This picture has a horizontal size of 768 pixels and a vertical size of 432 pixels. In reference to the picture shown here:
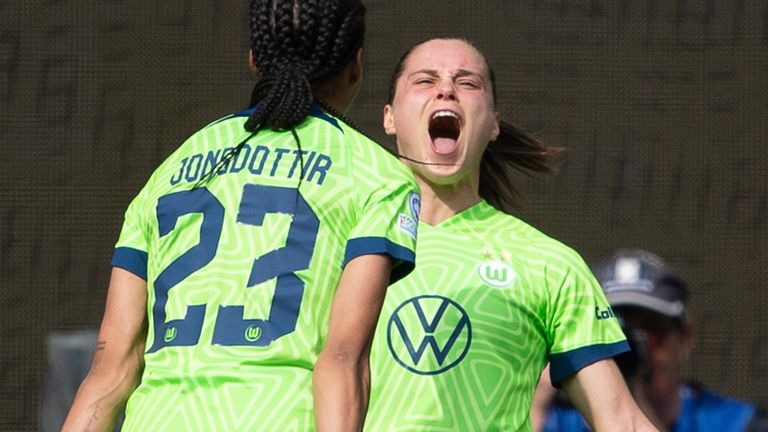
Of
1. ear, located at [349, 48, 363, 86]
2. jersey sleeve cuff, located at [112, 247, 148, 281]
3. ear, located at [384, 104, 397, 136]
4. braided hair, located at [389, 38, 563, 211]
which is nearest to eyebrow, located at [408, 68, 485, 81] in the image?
ear, located at [384, 104, 397, 136]

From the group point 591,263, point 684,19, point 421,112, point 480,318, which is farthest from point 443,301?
point 684,19

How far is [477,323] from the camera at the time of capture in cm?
329

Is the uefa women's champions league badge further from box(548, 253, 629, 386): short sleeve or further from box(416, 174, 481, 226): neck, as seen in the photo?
box(416, 174, 481, 226): neck

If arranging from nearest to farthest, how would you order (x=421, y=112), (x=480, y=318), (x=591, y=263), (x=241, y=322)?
(x=241, y=322), (x=480, y=318), (x=421, y=112), (x=591, y=263)

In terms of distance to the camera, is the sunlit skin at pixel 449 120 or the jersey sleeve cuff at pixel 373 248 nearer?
the jersey sleeve cuff at pixel 373 248

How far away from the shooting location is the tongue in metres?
3.56

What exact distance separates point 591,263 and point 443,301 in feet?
4.86

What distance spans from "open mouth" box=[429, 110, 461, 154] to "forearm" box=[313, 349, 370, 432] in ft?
4.21

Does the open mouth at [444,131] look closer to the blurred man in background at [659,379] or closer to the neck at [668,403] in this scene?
the blurred man in background at [659,379]

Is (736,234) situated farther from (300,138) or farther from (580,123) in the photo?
(300,138)

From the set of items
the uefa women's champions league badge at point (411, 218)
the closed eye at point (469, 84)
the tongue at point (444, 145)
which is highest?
the closed eye at point (469, 84)

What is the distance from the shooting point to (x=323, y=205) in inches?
95.4

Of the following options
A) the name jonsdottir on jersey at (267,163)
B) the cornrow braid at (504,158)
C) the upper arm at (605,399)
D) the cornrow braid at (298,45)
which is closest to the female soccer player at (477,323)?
the upper arm at (605,399)

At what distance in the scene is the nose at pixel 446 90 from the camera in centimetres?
358
